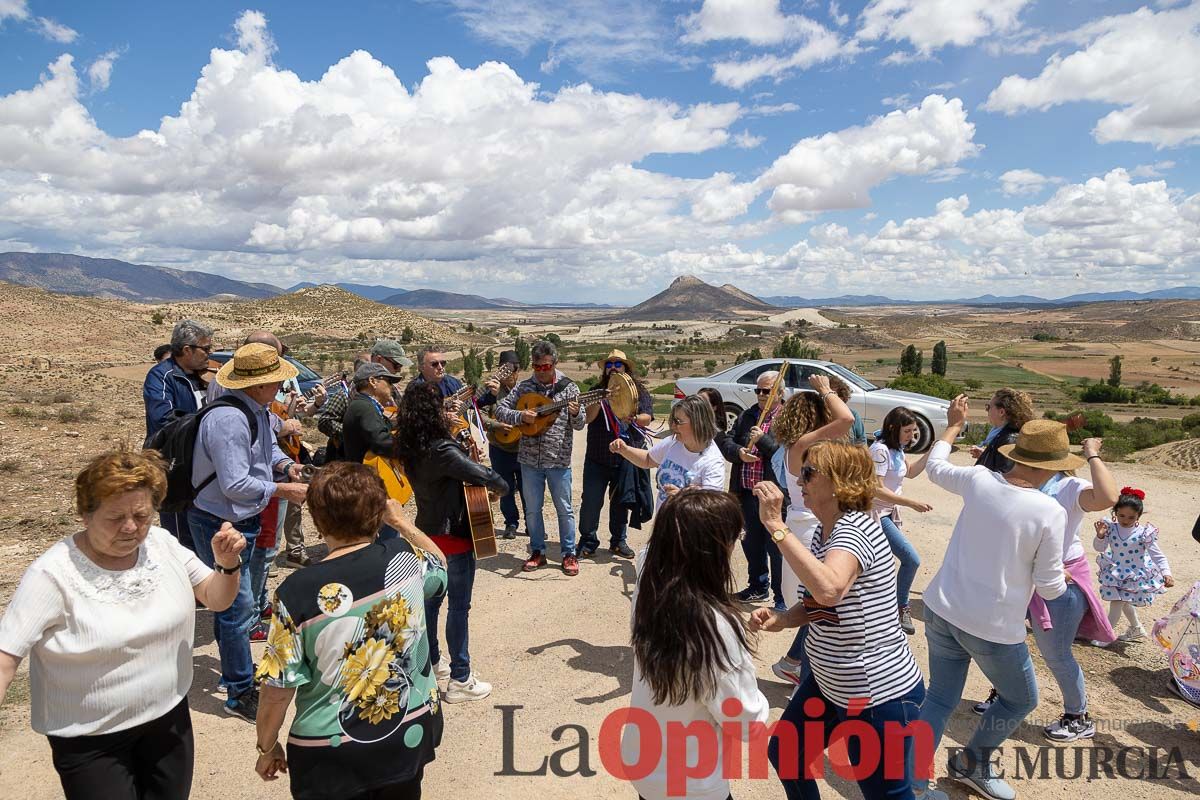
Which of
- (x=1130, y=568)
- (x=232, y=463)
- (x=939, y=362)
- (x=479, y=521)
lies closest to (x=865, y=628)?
(x=479, y=521)

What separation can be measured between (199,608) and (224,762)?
89.4 inches

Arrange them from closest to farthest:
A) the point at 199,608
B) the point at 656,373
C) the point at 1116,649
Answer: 1. the point at 1116,649
2. the point at 199,608
3. the point at 656,373

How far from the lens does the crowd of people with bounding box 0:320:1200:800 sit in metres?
2.18

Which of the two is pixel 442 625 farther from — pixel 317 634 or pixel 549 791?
pixel 317 634

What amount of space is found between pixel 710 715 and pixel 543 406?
426cm

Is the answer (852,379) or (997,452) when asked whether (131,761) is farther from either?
(852,379)

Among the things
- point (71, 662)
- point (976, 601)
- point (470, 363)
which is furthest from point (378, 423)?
point (470, 363)

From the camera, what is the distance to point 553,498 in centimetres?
634

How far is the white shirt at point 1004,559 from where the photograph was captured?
3020 mm

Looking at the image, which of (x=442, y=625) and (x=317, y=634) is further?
(x=442, y=625)

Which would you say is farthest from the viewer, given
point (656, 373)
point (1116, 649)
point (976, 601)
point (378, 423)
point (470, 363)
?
point (656, 373)

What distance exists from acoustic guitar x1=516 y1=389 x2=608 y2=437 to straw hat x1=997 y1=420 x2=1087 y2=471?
365cm

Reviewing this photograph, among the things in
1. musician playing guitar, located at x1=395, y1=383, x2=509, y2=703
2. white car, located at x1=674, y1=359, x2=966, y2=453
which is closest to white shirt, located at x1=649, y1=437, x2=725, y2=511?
musician playing guitar, located at x1=395, y1=383, x2=509, y2=703

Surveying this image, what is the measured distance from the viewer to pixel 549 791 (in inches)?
138
